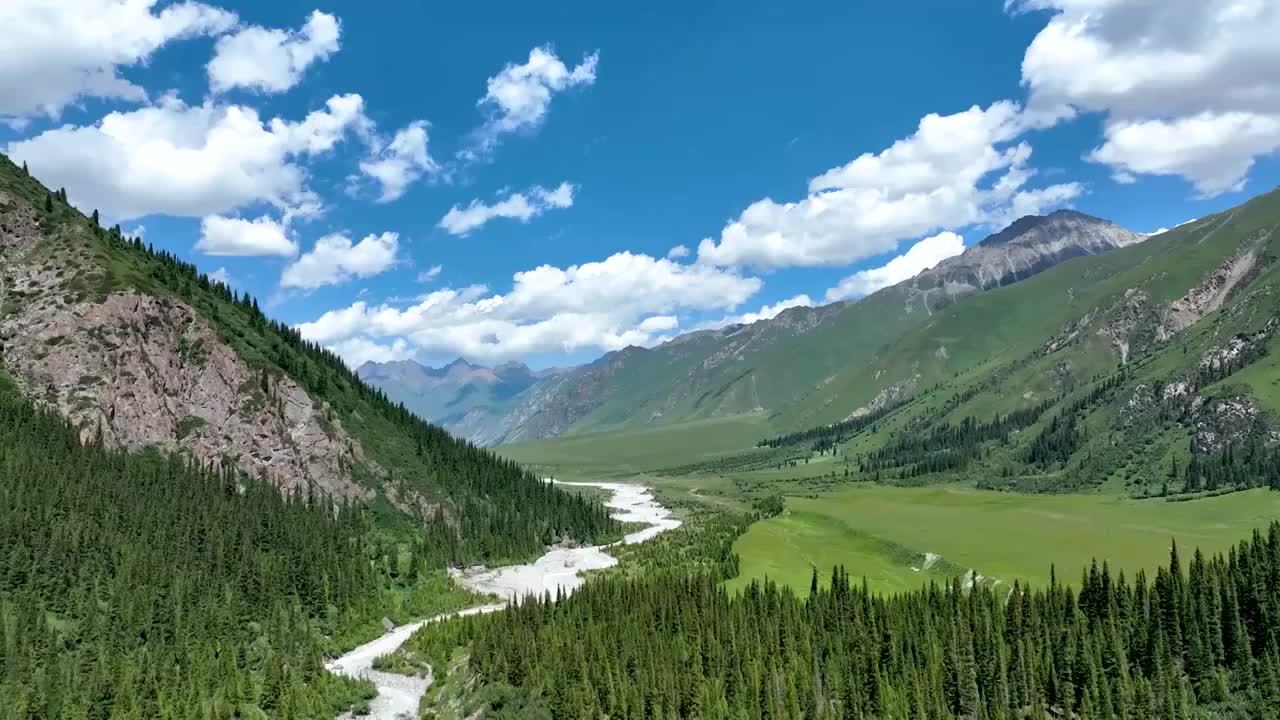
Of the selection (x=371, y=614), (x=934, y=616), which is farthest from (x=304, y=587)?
(x=934, y=616)

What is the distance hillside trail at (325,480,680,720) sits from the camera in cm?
9488

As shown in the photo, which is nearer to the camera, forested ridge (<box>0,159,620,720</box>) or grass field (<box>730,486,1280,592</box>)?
forested ridge (<box>0,159,620,720</box>)

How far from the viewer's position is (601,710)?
85.9m

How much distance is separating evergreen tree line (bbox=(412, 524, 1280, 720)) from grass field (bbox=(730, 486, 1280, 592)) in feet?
81.7

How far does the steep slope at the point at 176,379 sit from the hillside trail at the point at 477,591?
7089 mm

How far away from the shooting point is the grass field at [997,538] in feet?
419

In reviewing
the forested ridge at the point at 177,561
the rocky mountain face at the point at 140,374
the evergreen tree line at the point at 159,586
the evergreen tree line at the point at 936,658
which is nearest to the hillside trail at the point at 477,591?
the forested ridge at the point at 177,561

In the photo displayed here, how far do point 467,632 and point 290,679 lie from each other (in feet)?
77.3

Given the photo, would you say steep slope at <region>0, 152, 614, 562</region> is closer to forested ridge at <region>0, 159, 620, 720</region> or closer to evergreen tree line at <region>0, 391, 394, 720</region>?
forested ridge at <region>0, 159, 620, 720</region>

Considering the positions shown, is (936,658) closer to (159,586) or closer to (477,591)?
(477,591)

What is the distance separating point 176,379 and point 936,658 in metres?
137

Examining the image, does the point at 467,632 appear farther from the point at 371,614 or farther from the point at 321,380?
the point at 321,380

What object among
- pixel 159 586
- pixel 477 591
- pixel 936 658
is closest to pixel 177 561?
pixel 159 586

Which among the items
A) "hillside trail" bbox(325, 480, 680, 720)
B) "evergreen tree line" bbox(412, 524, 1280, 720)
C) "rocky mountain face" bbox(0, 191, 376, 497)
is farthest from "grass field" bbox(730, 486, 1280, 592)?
"rocky mountain face" bbox(0, 191, 376, 497)
